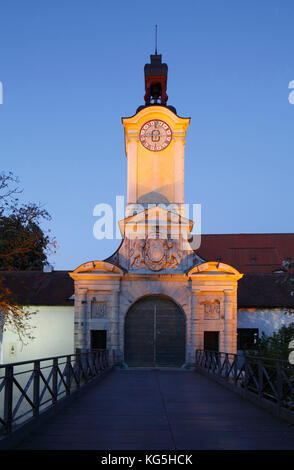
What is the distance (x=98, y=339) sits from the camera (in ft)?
84.7

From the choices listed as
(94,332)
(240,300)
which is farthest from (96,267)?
(240,300)

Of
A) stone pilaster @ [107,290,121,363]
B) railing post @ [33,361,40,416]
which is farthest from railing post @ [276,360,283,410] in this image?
stone pilaster @ [107,290,121,363]

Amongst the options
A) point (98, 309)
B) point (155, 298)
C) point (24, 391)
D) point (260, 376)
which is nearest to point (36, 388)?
point (24, 391)

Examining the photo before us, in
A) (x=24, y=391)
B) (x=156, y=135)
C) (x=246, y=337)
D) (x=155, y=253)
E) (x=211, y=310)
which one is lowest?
(x=246, y=337)

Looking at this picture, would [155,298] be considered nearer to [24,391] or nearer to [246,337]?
[246,337]

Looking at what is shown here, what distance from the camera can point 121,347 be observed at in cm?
2559

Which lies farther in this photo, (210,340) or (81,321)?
(210,340)

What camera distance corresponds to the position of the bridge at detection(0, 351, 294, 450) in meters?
Answer: 7.72

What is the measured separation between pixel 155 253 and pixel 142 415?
15.8 m

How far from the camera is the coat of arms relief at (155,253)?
26.1m

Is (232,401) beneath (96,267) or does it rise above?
beneath

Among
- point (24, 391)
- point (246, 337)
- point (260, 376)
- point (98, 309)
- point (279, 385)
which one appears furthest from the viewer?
point (246, 337)
